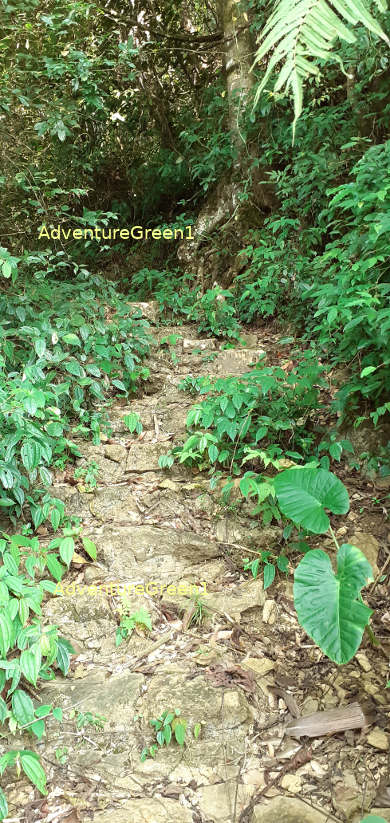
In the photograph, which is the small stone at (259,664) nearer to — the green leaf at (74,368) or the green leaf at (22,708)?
the green leaf at (22,708)

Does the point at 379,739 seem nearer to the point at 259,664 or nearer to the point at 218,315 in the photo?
the point at 259,664

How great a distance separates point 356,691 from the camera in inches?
86.3

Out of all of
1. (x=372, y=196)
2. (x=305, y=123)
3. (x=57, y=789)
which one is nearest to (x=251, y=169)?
(x=305, y=123)

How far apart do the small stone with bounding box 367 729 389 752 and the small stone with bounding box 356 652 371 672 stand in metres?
0.28

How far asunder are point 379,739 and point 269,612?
29.9 inches

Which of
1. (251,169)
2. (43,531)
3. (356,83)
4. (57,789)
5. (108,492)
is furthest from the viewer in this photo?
(251,169)

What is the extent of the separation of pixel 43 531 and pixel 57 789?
1388mm

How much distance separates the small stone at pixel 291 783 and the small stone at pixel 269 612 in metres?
0.72

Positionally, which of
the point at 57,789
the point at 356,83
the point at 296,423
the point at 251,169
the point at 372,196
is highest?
the point at 356,83

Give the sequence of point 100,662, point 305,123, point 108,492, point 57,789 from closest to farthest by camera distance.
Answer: point 57,789, point 100,662, point 108,492, point 305,123

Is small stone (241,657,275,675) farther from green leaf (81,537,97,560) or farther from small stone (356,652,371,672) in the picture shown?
green leaf (81,537,97,560)

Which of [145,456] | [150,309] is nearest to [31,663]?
[145,456]

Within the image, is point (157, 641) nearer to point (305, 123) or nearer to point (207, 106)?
point (305, 123)

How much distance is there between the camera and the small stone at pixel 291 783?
1.90 m
